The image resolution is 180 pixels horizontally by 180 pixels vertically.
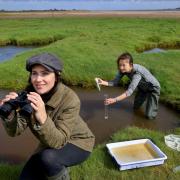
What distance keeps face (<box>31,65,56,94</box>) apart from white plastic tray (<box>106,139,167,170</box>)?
1954 millimetres

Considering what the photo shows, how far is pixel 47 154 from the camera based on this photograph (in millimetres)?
3650

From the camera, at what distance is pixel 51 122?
3.17m

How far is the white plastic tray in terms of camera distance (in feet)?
15.9

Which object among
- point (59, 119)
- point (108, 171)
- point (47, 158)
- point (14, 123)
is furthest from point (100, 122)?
point (14, 123)

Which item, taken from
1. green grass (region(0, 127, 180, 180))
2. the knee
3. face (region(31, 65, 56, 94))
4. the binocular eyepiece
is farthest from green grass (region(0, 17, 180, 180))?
the binocular eyepiece

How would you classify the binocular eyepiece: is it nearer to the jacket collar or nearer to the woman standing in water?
the jacket collar

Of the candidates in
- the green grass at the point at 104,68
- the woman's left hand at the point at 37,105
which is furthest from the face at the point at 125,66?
the woman's left hand at the point at 37,105

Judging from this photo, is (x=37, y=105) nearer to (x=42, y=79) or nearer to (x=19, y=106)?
(x=19, y=106)

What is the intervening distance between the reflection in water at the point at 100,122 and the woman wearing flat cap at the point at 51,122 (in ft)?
8.05

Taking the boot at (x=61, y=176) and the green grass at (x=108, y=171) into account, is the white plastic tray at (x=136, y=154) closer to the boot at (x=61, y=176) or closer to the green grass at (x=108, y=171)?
the green grass at (x=108, y=171)

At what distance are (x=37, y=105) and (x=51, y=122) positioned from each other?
0.91ft

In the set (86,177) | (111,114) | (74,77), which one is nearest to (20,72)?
(74,77)

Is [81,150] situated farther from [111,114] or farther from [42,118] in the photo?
[111,114]

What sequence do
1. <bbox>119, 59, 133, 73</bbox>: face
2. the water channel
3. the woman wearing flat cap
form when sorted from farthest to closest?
1. <bbox>119, 59, 133, 73</bbox>: face
2. the water channel
3. the woman wearing flat cap
